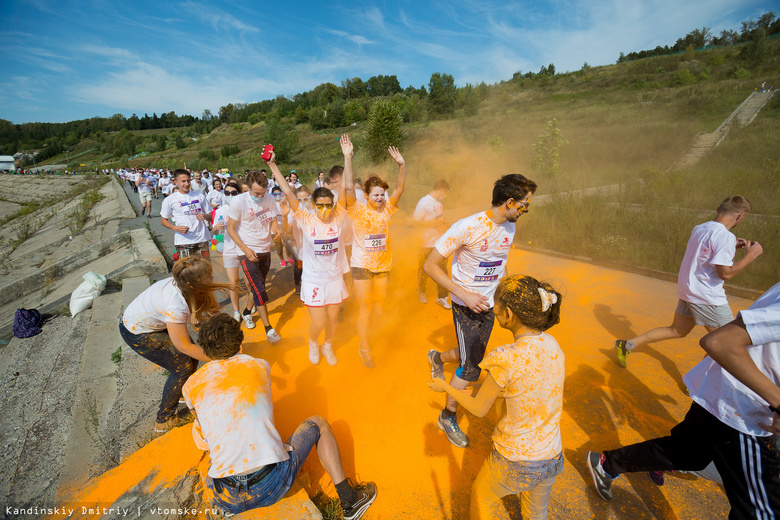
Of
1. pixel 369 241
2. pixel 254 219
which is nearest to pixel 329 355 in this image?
pixel 369 241

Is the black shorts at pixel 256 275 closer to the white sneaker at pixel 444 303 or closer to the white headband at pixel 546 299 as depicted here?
the white sneaker at pixel 444 303

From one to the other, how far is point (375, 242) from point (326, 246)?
56 centimetres

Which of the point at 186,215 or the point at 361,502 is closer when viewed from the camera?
the point at 361,502

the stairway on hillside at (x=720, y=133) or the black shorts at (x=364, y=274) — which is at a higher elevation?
the stairway on hillside at (x=720, y=133)

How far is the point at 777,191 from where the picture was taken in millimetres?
10094

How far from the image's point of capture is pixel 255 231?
4738 mm

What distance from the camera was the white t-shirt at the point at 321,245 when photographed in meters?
3.70

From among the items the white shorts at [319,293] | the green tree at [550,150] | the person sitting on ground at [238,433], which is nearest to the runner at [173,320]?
the person sitting on ground at [238,433]

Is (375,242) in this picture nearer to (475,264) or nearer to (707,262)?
(475,264)

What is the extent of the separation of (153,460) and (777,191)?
15.6 m

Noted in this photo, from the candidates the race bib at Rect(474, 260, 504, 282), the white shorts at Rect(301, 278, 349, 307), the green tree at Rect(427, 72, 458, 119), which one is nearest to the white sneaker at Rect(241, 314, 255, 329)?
the white shorts at Rect(301, 278, 349, 307)

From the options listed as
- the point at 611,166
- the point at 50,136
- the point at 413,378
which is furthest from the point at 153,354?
the point at 50,136

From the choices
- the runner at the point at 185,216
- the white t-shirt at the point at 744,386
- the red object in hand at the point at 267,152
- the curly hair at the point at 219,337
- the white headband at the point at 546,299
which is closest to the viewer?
the white t-shirt at the point at 744,386

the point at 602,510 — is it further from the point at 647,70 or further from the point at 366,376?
the point at 647,70
